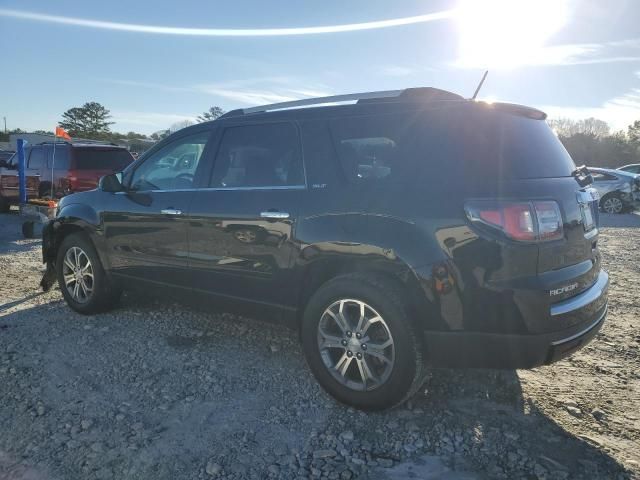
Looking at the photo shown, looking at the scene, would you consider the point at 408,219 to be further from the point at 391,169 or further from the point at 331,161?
the point at 331,161

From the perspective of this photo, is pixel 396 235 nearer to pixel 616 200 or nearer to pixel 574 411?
pixel 574 411

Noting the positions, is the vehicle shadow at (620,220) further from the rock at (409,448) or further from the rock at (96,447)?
the rock at (96,447)

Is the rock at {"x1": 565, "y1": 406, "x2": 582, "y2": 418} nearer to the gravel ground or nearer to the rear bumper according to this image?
the gravel ground

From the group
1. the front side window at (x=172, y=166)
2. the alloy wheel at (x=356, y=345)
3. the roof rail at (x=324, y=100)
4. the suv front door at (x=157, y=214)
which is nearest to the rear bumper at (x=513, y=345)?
the alloy wheel at (x=356, y=345)

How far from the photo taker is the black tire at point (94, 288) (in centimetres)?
488

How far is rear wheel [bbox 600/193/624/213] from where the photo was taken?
1609 centimetres

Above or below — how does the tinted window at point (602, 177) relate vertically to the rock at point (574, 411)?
above

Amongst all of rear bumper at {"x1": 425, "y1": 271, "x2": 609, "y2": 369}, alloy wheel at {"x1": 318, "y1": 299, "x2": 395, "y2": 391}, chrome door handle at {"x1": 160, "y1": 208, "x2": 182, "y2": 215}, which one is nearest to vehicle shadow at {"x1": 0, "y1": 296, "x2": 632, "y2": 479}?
alloy wheel at {"x1": 318, "y1": 299, "x2": 395, "y2": 391}

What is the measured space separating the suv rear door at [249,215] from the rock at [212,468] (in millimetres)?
1194

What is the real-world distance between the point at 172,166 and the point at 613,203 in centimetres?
1589

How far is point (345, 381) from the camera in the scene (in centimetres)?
317

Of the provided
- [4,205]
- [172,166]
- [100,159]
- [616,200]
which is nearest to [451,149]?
[172,166]

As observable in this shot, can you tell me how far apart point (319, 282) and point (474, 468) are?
142cm

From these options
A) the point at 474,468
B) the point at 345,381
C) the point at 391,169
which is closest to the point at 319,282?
the point at 345,381
